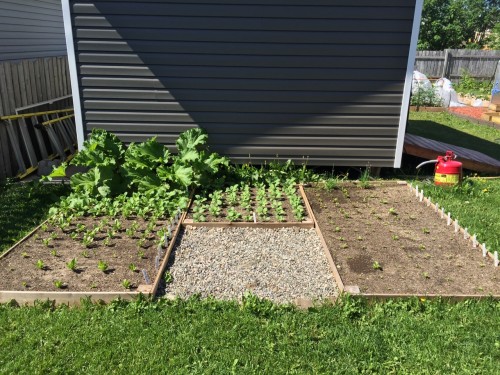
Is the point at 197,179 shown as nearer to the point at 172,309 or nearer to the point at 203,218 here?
the point at 203,218

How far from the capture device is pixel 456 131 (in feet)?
35.4

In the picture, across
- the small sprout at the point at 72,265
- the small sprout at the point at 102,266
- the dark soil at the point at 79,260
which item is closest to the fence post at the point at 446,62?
the dark soil at the point at 79,260

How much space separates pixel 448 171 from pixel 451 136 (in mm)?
4708

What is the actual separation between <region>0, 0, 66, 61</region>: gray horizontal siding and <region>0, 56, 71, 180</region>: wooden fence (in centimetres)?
62

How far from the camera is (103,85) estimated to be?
599 centimetres

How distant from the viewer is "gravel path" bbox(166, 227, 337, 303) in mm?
3582

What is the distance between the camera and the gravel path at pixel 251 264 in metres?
3.58

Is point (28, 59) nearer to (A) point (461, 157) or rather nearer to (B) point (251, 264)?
(B) point (251, 264)

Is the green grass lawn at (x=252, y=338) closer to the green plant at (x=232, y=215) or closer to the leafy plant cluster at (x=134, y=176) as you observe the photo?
the green plant at (x=232, y=215)

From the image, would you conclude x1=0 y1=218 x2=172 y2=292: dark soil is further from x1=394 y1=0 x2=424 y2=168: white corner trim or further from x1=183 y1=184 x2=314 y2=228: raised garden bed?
x1=394 y1=0 x2=424 y2=168: white corner trim

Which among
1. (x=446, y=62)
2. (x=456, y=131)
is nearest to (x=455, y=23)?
(x=446, y=62)

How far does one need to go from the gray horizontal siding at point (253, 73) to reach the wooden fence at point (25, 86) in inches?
58.3

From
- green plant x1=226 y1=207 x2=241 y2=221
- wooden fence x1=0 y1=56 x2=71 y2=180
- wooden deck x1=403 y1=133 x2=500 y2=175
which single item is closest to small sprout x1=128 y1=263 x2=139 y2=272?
green plant x1=226 y1=207 x2=241 y2=221

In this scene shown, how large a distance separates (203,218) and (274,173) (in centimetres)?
170
